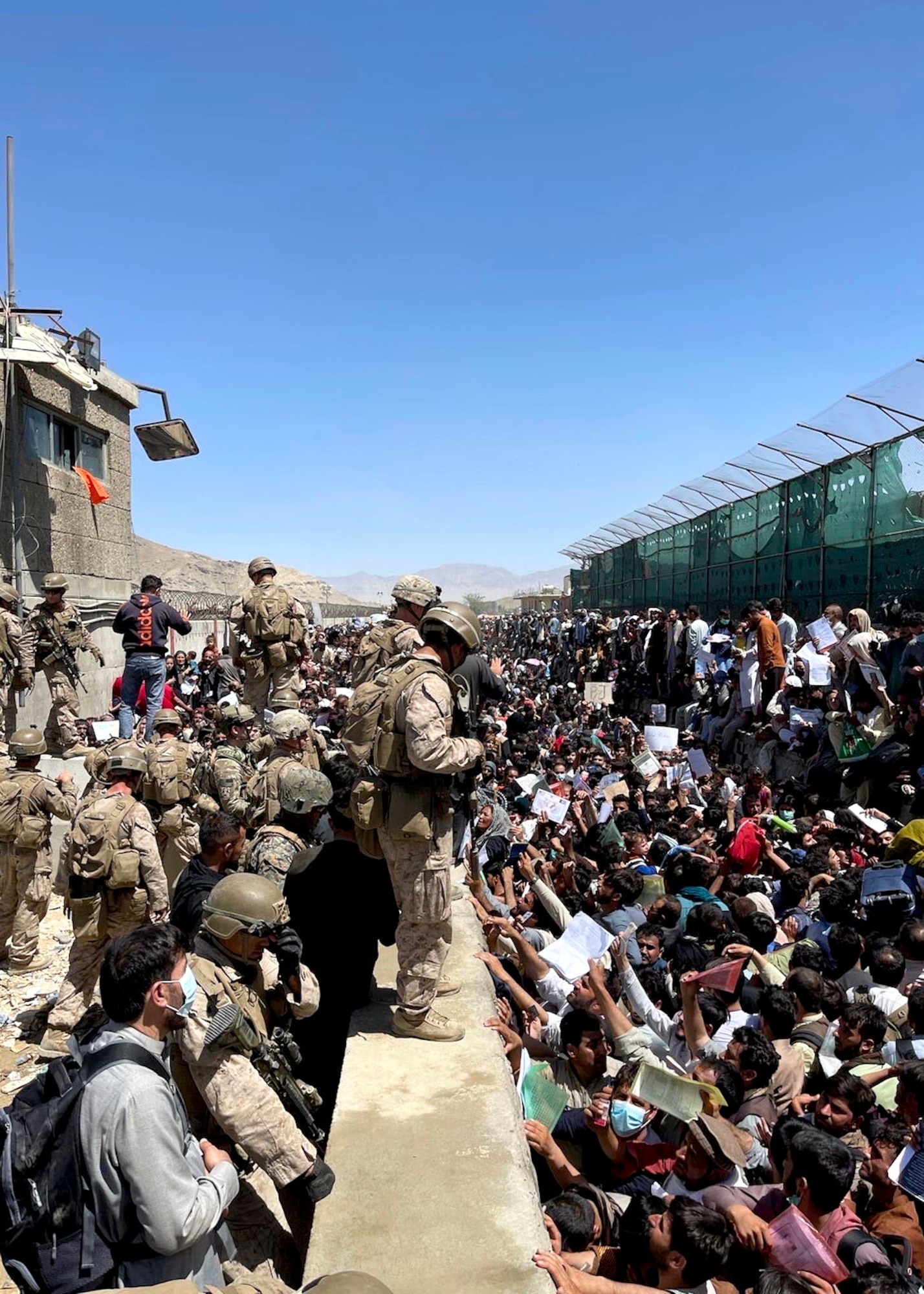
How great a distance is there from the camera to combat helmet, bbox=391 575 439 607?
503 cm

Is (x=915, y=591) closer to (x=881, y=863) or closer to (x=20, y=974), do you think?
(x=881, y=863)

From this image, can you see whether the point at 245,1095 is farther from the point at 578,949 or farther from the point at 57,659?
the point at 57,659

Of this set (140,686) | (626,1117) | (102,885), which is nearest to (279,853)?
(102,885)

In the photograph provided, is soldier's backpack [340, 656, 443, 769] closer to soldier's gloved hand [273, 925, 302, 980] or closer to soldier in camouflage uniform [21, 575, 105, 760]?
soldier's gloved hand [273, 925, 302, 980]

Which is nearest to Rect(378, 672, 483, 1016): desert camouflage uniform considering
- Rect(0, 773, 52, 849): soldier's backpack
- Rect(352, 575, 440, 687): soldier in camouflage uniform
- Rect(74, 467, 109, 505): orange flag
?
Rect(352, 575, 440, 687): soldier in camouflage uniform

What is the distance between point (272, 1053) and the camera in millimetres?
2771

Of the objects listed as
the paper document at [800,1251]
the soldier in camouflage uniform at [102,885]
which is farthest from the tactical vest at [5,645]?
the paper document at [800,1251]

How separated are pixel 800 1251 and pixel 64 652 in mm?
8346

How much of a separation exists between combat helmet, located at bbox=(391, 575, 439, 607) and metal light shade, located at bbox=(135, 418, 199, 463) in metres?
8.24

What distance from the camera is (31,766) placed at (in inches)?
245

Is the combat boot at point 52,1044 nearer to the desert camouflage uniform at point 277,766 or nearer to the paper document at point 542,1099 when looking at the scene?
the desert camouflage uniform at point 277,766

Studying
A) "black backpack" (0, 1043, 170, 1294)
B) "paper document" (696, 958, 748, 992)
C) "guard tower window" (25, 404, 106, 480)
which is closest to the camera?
"black backpack" (0, 1043, 170, 1294)

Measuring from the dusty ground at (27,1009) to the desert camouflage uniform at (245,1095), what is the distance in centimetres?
206

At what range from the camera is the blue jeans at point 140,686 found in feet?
29.1
